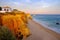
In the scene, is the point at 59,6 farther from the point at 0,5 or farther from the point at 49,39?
the point at 0,5

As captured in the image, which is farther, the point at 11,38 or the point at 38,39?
the point at 38,39

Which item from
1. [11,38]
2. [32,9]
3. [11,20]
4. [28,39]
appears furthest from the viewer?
[32,9]

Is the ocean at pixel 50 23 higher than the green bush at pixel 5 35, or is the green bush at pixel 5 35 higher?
the green bush at pixel 5 35

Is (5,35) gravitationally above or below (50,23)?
above

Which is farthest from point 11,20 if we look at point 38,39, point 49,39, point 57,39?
point 57,39

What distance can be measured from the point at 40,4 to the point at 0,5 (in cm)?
140

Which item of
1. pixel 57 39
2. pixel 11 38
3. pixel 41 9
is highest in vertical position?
pixel 41 9

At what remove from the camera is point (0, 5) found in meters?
5.71

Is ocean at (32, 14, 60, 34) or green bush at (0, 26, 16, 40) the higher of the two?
green bush at (0, 26, 16, 40)

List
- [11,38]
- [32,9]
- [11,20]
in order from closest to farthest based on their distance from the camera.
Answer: [11,38] → [11,20] → [32,9]

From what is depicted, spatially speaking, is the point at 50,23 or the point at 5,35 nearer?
the point at 5,35

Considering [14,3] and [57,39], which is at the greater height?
[14,3]

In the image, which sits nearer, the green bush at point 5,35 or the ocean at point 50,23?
the green bush at point 5,35

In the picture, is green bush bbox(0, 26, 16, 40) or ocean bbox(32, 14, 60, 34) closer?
green bush bbox(0, 26, 16, 40)
